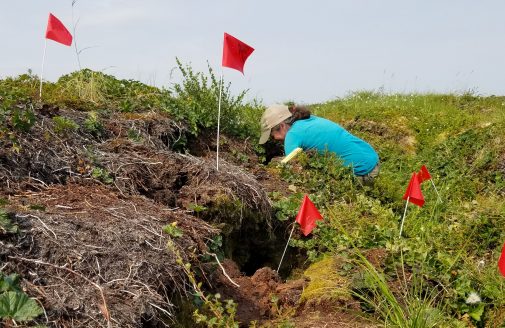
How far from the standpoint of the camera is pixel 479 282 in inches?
170

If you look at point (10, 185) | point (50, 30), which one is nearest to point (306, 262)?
point (10, 185)

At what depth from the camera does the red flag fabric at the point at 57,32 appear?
694 cm

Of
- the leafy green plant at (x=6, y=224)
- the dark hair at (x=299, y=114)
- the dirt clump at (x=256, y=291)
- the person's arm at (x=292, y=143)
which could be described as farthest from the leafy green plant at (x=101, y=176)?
the dark hair at (x=299, y=114)

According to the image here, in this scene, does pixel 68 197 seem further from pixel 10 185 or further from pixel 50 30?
pixel 50 30

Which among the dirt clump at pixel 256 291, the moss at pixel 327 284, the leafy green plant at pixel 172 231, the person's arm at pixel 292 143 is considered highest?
the person's arm at pixel 292 143

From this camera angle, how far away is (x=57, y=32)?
7.02 metres

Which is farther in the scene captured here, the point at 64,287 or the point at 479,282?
the point at 479,282

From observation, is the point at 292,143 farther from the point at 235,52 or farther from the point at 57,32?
the point at 57,32

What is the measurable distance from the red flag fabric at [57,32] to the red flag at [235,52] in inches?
81.7

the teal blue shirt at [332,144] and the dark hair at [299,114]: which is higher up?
the dark hair at [299,114]

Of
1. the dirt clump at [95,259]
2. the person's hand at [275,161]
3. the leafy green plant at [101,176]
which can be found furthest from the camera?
the person's hand at [275,161]

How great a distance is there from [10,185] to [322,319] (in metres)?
2.28

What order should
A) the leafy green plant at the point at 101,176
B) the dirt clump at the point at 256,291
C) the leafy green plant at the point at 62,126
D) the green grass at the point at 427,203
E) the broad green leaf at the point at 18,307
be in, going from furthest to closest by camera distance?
the leafy green plant at the point at 62,126, the leafy green plant at the point at 101,176, the dirt clump at the point at 256,291, the green grass at the point at 427,203, the broad green leaf at the point at 18,307

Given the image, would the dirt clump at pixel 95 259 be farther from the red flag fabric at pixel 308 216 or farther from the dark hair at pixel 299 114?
the dark hair at pixel 299 114
